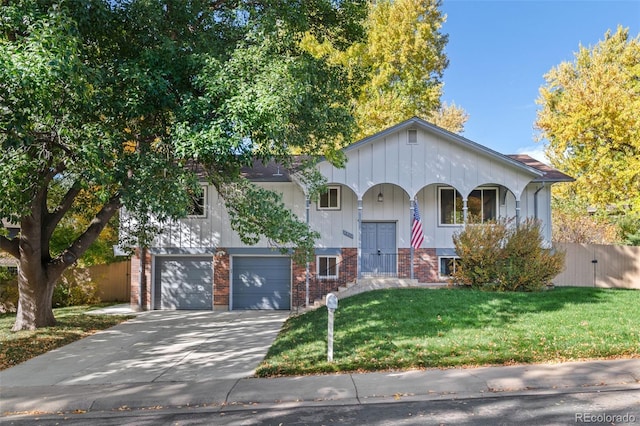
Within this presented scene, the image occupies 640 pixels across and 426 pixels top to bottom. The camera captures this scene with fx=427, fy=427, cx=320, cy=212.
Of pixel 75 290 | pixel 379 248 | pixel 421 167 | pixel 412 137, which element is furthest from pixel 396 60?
pixel 75 290

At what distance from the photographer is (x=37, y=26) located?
741 cm

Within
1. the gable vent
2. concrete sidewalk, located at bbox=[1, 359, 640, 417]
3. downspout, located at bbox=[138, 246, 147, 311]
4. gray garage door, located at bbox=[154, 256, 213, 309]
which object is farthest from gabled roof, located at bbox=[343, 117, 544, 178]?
concrete sidewalk, located at bbox=[1, 359, 640, 417]

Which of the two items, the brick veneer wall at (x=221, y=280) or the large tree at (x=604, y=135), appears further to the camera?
the large tree at (x=604, y=135)

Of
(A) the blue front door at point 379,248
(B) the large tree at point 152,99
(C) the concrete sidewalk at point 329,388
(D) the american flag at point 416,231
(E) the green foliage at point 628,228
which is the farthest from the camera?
(E) the green foliage at point 628,228

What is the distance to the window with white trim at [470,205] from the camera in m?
16.6

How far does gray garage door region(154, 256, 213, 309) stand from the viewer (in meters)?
17.0

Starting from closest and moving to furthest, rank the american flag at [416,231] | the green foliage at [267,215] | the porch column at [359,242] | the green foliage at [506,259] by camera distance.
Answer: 1. the green foliage at [267,215]
2. the green foliage at [506,259]
3. the american flag at [416,231]
4. the porch column at [359,242]

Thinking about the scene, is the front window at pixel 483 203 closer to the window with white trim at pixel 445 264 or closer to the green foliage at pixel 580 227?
the window with white trim at pixel 445 264

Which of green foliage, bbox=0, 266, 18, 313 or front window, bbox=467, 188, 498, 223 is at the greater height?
front window, bbox=467, 188, 498, 223

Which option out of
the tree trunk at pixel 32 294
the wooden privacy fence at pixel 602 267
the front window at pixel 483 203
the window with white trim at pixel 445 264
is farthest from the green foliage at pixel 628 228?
the tree trunk at pixel 32 294

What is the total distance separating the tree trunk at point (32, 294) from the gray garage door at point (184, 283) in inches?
188

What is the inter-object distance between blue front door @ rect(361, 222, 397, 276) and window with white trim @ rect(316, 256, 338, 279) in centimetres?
112

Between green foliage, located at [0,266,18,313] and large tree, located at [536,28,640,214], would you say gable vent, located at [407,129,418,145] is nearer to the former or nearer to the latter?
large tree, located at [536,28,640,214]
